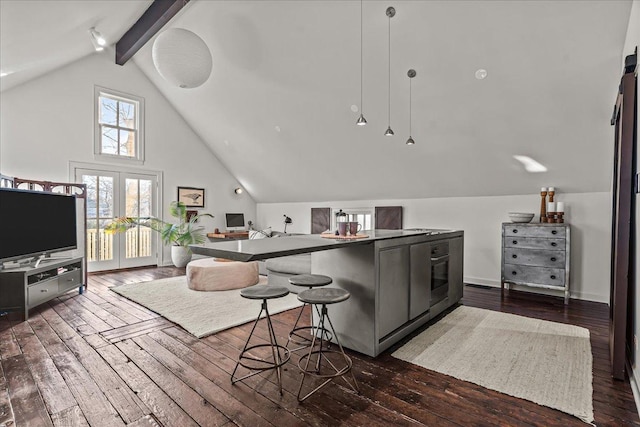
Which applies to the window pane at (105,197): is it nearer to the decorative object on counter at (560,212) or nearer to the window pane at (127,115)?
the window pane at (127,115)

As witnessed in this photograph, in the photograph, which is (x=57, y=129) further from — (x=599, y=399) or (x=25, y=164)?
(x=599, y=399)

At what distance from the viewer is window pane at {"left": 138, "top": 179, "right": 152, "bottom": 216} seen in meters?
6.57

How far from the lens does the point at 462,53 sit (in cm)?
337

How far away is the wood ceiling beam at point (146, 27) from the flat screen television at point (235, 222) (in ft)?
12.1

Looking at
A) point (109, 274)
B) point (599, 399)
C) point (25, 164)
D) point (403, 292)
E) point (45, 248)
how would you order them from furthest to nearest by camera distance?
point (109, 274)
point (25, 164)
point (45, 248)
point (403, 292)
point (599, 399)

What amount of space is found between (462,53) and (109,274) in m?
6.33

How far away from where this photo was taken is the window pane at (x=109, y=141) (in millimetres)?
6113

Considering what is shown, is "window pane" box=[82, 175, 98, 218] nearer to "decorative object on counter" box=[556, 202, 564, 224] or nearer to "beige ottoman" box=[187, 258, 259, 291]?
"beige ottoman" box=[187, 258, 259, 291]

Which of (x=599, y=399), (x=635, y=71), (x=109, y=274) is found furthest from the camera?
(x=109, y=274)

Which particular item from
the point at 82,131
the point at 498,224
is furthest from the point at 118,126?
the point at 498,224

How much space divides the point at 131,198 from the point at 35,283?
3012mm

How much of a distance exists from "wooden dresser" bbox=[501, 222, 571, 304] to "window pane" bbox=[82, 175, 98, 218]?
6.66m

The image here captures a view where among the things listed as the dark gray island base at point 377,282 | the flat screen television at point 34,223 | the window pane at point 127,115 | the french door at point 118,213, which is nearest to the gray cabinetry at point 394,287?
the dark gray island base at point 377,282

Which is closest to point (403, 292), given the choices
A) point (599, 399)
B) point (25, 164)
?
point (599, 399)
